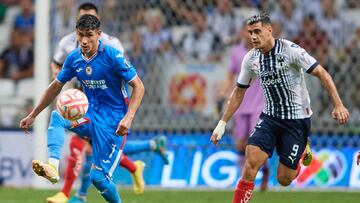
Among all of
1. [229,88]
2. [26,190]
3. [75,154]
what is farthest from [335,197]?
[26,190]

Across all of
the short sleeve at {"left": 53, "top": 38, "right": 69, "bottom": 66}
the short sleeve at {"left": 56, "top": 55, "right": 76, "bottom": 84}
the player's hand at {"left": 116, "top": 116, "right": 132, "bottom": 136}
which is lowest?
the player's hand at {"left": 116, "top": 116, "right": 132, "bottom": 136}

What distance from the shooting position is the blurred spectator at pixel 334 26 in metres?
15.2

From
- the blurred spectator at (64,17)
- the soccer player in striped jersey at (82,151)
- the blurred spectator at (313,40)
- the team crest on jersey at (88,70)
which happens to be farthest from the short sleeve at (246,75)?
the blurred spectator at (64,17)

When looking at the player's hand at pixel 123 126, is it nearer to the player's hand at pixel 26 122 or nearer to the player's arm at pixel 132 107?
the player's arm at pixel 132 107

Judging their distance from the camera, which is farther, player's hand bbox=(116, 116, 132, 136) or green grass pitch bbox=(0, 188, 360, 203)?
green grass pitch bbox=(0, 188, 360, 203)

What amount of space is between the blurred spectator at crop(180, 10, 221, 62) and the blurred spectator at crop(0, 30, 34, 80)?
3094 millimetres

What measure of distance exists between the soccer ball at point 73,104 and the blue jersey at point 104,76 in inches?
18.1

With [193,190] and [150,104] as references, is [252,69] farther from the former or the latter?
[150,104]

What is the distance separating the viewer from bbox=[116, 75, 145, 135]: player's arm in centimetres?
824

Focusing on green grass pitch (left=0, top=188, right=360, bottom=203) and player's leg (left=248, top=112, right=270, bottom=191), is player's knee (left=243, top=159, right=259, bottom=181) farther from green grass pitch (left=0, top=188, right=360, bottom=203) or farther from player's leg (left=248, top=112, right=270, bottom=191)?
player's leg (left=248, top=112, right=270, bottom=191)

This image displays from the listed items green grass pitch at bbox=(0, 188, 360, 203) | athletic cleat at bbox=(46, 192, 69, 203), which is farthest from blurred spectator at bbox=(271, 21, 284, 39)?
athletic cleat at bbox=(46, 192, 69, 203)

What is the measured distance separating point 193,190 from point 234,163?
1.01 m

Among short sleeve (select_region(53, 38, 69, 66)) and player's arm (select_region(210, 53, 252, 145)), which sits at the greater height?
short sleeve (select_region(53, 38, 69, 66))

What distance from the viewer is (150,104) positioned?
15391 millimetres
